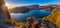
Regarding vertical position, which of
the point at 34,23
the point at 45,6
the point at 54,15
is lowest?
the point at 34,23

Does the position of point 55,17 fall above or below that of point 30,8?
below

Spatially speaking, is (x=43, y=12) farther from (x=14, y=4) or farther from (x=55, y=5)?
(x=14, y=4)

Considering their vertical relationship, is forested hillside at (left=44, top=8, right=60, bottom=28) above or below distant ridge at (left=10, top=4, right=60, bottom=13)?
below

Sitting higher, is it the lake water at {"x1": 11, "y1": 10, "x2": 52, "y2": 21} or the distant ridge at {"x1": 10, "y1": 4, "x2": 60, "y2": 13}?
the distant ridge at {"x1": 10, "y1": 4, "x2": 60, "y2": 13}

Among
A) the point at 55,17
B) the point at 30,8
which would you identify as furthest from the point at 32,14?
the point at 55,17

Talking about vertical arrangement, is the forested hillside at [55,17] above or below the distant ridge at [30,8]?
below

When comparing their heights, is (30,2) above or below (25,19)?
above

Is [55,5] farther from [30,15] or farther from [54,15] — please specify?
[30,15]

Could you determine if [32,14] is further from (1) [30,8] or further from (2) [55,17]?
(2) [55,17]

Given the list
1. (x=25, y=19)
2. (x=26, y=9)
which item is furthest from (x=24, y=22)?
(x=26, y=9)

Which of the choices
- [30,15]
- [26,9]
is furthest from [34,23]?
[26,9]
